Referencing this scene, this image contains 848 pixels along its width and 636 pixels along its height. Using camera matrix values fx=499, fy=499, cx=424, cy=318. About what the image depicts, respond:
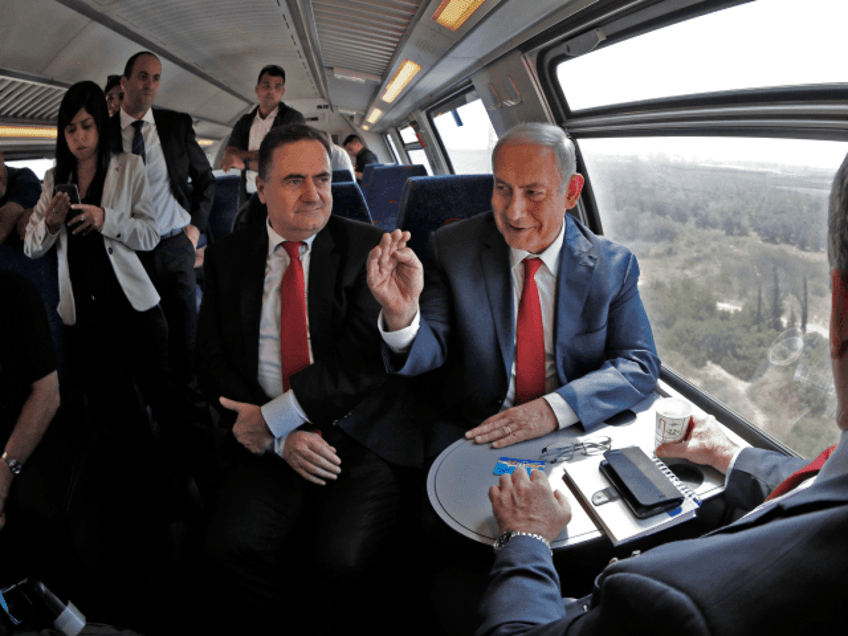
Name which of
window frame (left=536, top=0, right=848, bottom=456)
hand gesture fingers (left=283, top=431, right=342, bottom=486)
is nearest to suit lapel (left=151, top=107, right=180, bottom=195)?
hand gesture fingers (left=283, top=431, right=342, bottom=486)

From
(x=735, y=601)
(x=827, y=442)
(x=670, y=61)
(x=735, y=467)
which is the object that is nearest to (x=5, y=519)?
(x=735, y=601)

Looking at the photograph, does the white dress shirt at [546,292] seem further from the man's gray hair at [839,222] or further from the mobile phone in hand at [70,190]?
the mobile phone in hand at [70,190]

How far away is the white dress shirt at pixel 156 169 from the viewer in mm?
2945

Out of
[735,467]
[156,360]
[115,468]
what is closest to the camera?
[735,467]

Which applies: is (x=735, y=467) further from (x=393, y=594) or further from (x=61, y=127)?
(x=61, y=127)

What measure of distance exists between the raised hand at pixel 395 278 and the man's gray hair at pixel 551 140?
2.10 ft

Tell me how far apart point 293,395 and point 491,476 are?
819mm

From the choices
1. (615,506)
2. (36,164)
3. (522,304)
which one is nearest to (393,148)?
(36,164)

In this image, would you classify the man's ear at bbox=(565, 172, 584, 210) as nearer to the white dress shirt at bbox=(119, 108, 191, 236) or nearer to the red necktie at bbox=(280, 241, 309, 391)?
the red necktie at bbox=(280, 241, 309, 391)

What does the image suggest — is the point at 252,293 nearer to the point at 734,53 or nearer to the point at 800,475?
the point at 800,475

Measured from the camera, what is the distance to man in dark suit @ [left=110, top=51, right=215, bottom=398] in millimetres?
2936

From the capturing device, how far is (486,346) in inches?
76.2

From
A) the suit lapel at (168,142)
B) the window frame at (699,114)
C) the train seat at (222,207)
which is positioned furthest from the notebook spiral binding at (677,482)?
the train seat at (222,207)

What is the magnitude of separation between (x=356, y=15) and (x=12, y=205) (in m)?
3.06
